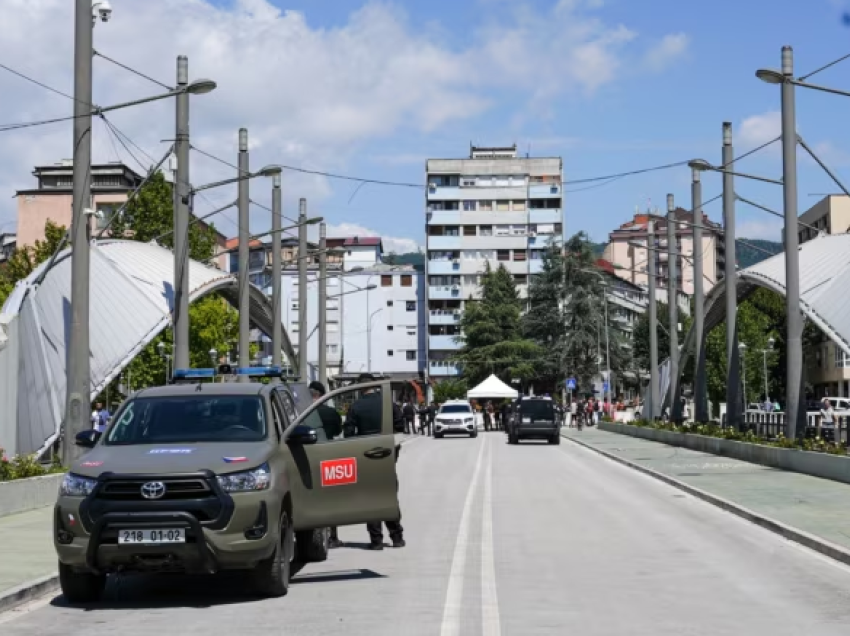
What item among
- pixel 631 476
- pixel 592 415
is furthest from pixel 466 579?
pixel 592 415

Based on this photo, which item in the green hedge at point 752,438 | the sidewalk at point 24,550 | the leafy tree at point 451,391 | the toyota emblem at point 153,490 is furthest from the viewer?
the leafy tree at point 451,391

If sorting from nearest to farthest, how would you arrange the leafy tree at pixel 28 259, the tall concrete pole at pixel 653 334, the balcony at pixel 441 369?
the tall concrete pole at pixel 653 334, the leafy tree at pixel 28 259, the balcony at pixel 441 369

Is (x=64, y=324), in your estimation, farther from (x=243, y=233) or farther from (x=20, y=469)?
(x=20, y=469)

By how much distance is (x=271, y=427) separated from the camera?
38.9 ft

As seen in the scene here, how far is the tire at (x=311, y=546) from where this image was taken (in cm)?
1337

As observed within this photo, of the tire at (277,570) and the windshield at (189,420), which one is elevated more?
the windshield at (189,420)

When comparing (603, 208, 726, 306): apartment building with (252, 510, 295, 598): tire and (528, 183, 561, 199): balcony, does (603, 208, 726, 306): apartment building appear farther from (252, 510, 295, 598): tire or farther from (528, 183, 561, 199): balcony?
(252, 510, 295, 598): tire

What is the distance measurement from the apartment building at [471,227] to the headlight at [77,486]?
119 meters

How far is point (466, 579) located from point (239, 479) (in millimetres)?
2630

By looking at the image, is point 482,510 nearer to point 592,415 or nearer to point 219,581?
point 219,581

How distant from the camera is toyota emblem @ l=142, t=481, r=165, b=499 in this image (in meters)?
10.5

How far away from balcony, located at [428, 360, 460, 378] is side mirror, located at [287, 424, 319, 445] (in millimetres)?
116729

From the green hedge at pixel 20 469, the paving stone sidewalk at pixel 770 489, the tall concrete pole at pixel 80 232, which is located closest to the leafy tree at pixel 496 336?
the paving stone sidewalk at pixel 770 489

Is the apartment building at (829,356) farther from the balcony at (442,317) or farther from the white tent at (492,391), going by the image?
the balcony at (442,317)
